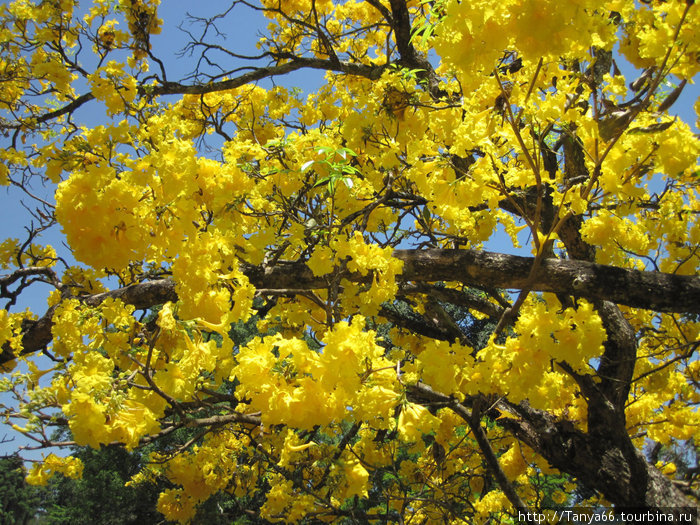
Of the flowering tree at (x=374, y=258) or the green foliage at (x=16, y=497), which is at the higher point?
the flowering tree at (x=374, y=258)

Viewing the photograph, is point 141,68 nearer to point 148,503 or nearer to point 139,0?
point 139,0

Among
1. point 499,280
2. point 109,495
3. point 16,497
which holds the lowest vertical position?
point 16,497

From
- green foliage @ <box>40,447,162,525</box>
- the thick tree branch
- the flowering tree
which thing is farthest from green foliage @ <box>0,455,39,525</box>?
the thick tree branch

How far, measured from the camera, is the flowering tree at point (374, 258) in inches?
66.9

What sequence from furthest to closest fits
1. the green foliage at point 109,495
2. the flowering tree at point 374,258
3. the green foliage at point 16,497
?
the green foliage at point 16,497
the green foliage at point 109,495
the flowering tree at point 374,258

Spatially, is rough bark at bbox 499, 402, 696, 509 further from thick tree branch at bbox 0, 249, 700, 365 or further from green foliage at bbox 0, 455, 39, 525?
green foliage at bbox 0, 455, 39, 525

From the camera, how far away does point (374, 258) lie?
7.27 ft

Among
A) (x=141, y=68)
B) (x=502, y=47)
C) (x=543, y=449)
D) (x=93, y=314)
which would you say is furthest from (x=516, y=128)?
(x=141, y=68)

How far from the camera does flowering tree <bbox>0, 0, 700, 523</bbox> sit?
1700mm

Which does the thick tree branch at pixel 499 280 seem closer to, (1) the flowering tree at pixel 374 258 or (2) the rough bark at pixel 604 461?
(1) the flowering tree at pixel 374 258

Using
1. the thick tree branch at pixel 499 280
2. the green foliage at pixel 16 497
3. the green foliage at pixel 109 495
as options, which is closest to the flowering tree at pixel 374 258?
the thick tree branch at pixel 499 280

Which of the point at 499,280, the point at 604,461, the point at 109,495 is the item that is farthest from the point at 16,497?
the point at 499,280

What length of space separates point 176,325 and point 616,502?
11.8 ft

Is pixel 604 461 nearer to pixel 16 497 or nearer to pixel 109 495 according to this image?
pixel 109 495
